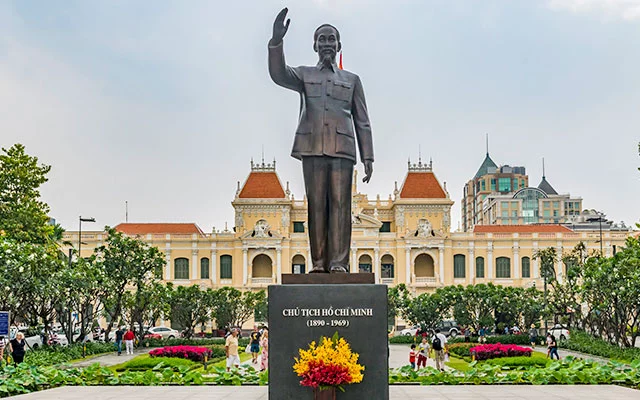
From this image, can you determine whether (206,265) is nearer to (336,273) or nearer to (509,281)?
(509,281)

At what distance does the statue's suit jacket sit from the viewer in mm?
9656

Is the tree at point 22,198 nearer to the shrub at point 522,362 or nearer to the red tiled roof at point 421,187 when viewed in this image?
the shrub at point 522,362

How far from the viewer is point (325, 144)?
9.64 meters

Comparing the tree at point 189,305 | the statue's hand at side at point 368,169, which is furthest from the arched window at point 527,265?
the statue's hand at side at point 368,169

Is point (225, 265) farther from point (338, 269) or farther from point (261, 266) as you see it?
point (338, 269)

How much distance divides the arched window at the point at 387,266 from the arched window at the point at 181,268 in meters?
16.8

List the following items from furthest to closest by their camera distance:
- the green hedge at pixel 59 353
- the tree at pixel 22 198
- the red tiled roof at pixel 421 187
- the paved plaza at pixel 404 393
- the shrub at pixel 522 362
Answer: the red tiled roof at pixel 421 187 → the tree at pixel 22 198 → the green hedge at pixel 59 353 → the shrub at pixel 522 362 → the paved plaza at pixel 404 393

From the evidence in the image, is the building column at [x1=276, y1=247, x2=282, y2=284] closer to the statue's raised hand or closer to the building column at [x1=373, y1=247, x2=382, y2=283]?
the building column at [x1=373, y1=247, x2=382, y2=283]

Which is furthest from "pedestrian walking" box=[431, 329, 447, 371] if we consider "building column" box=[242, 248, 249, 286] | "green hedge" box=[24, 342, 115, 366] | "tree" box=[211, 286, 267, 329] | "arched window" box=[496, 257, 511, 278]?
"arched window" box=[496, 257, 511, 278]

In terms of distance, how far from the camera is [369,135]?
1023 centimetres

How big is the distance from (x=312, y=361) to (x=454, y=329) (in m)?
46.3

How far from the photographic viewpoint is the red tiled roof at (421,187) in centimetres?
7600

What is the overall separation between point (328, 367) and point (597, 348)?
2365cm

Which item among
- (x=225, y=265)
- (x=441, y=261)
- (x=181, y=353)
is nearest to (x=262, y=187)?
(x=225, y=265)
